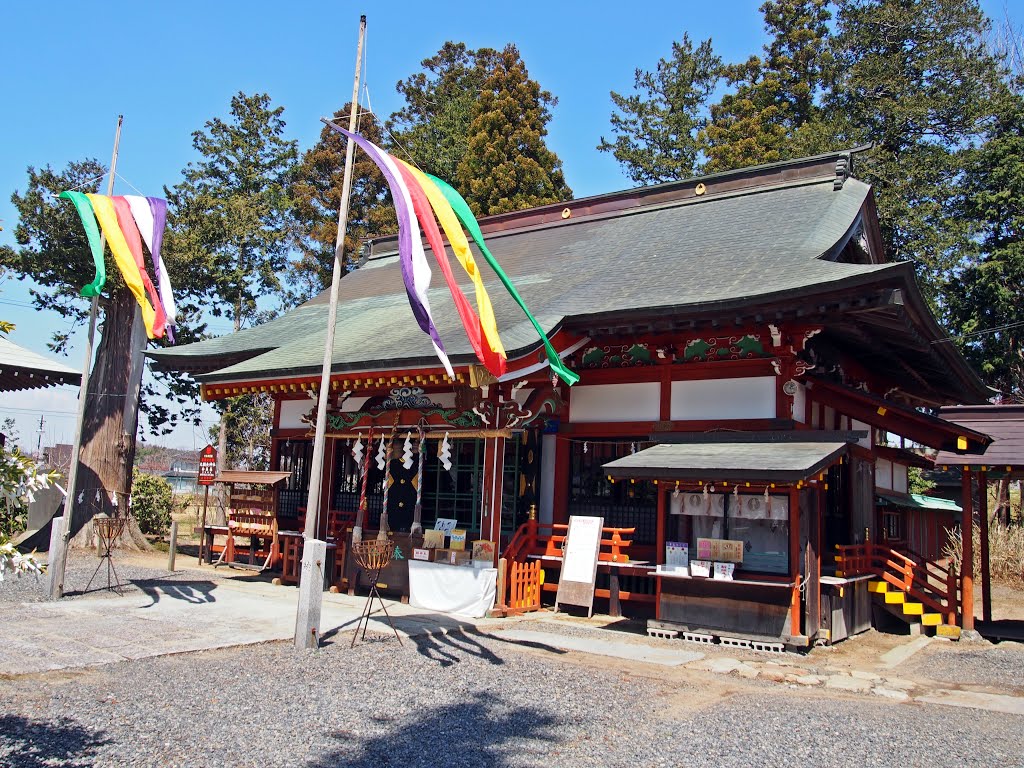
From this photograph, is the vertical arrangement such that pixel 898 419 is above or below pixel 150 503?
above

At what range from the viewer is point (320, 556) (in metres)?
8.52

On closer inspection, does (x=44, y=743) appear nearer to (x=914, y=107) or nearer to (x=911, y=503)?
(x=911, y=503)

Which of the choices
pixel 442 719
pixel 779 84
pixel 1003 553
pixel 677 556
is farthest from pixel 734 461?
pixel 779 84

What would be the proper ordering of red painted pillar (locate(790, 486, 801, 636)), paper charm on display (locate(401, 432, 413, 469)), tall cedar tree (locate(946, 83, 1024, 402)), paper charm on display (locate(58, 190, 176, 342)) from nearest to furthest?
red painted pillar (locate(790, 486, 801, 636)), paper charm on display (locate(58, 190, 176, 342)), paper charm on display (locate(401, 432, 413, 469)), tall cedar tree (locate(946, 83, 1024, 402))

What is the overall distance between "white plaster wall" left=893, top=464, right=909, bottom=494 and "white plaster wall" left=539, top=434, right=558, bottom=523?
22.4 feet

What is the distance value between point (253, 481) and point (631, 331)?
25.3 feet

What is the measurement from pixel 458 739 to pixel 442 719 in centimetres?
50

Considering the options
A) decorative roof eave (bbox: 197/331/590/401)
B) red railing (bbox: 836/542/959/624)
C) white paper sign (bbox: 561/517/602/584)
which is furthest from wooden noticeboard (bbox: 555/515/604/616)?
red railing (bbox: 836/542/959/624)

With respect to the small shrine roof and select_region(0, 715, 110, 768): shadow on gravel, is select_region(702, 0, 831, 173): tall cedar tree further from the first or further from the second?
select_region(0, 715, 110, 768): shadow on gravel

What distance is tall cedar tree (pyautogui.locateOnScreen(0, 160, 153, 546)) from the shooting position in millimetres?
19047

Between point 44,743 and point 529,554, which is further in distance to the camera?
point 529,554

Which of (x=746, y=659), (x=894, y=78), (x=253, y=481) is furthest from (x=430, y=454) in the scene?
(x=894, y=78)

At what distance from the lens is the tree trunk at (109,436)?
19406 mm

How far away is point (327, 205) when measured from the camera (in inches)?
1358
